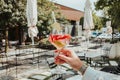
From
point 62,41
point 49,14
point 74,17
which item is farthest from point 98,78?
point 74,17

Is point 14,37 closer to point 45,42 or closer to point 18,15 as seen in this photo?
point 45,42

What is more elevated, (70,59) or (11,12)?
(11,12)

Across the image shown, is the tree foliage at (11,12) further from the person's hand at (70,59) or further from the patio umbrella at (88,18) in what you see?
the person's hand at (70,59)

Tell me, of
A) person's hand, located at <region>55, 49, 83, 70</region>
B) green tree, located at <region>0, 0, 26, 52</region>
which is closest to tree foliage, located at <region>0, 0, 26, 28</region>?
green tree, located at <region>0, 0, 26, 52</region>

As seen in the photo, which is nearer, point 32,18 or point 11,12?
point 32,18

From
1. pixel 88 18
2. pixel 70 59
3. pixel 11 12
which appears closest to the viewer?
pixel 70 59

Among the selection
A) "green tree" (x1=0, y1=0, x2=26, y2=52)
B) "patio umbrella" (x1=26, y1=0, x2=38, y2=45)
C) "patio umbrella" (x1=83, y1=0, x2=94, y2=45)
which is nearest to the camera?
"patio umbrella" (x1=26, y1=0, x2=38, y2=45)

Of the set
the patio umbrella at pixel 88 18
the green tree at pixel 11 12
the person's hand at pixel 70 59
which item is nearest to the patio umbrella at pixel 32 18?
the patio umbrella at pixel 88 18

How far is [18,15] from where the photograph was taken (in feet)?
52.1

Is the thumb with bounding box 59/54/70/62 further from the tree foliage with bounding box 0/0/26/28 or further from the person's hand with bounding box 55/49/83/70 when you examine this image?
the tree foliage with bounding box 0/0/26/28

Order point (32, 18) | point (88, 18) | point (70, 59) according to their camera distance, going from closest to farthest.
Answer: point (70, 59), point (32, 18), point (88, 18)

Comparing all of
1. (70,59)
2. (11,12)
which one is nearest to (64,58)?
(70,59)

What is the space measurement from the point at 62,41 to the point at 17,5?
48.2 ft

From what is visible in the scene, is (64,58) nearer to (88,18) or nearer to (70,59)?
(70,59)
